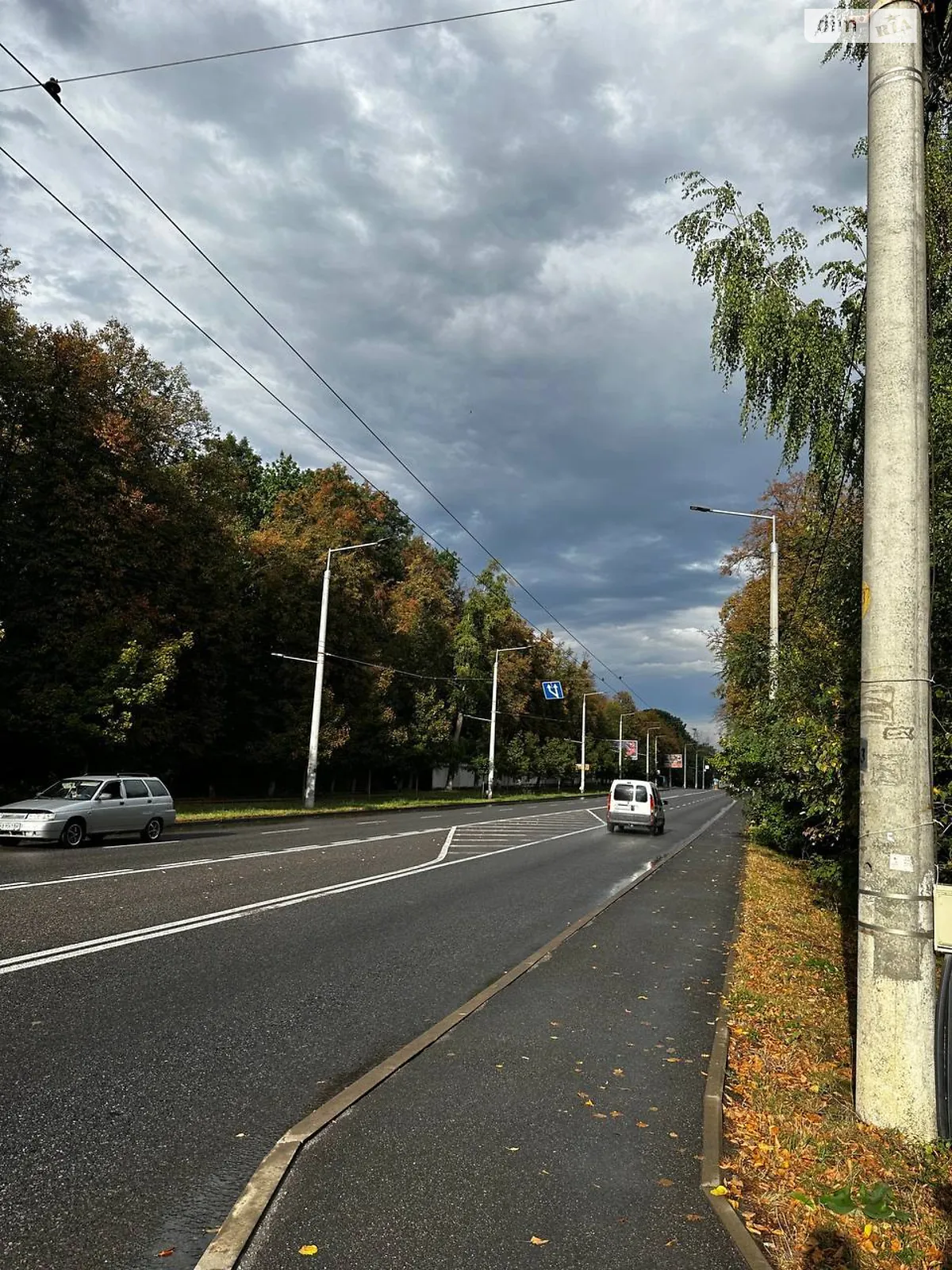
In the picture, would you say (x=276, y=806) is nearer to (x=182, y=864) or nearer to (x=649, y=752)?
(x=182, y=864)

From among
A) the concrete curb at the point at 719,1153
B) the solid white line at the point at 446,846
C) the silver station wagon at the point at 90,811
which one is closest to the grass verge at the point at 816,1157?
the concrete curb at the point at 719,1153

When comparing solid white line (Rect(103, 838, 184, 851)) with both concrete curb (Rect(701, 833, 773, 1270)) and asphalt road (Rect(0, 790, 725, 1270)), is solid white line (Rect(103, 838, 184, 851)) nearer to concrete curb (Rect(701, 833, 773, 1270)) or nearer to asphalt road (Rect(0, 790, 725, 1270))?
asphalt road (Rect(0, 790, 725, 1270))

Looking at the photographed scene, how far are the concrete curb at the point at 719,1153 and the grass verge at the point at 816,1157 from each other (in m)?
0.05

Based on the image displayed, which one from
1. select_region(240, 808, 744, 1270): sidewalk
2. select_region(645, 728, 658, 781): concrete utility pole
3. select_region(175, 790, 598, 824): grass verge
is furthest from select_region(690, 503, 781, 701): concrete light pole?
select_region(645, 728, 658, 781): concrete utility pole

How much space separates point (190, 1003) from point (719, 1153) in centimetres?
404

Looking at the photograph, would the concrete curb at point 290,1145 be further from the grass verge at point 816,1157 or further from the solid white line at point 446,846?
the solid white line at point 446,846

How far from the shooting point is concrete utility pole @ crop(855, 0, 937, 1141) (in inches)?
167

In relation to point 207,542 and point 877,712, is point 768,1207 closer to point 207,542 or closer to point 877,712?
point 877,712

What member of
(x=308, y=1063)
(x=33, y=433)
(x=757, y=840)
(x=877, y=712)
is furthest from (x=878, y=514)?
(x=33, y=433)

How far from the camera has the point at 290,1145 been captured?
4164mm

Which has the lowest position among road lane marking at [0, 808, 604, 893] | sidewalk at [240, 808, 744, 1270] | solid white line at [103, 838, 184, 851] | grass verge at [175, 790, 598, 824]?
grass verge at [175, 790, 598, 824]

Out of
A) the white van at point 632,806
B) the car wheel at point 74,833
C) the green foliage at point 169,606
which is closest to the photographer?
the car wheel at point 74,833

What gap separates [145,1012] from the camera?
6293 millimetres

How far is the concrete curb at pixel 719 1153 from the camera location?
3428 millimetres
